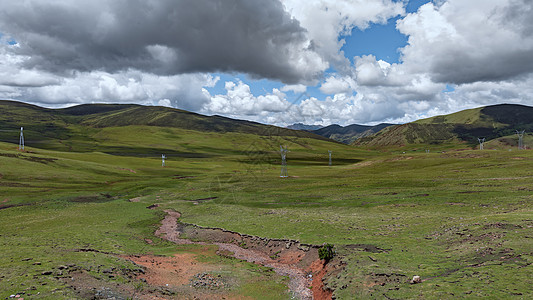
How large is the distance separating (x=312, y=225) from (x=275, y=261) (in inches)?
387

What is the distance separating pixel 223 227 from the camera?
147ft

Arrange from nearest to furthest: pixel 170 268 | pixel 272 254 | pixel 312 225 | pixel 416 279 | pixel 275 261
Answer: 1. pixel 416 279
2. pixel 170 268
3. pixel 275 261
4. pixel 272 254
5. pixel 312 225

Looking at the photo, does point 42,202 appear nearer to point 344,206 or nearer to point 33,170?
point 33,170

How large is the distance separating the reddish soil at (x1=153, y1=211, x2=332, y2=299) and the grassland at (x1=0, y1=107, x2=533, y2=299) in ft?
4.74

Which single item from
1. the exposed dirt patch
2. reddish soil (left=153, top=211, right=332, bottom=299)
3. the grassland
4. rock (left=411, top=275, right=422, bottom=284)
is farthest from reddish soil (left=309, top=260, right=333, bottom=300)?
the exposed dirt patch

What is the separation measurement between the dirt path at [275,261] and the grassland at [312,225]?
1.47m

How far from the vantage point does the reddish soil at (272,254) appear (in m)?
25.6

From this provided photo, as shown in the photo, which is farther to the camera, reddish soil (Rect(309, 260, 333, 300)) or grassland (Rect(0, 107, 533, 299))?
reddish soil (Rect(309, 260, 333, 300))

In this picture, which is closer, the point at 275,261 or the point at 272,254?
the point at 275,261

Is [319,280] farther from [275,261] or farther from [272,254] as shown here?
[272,254]

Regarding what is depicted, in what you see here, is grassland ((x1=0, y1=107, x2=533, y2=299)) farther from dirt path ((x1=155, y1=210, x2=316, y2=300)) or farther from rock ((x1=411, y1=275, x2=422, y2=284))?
dirt path ((x1=155, y1=210, x2=316, y2=300))

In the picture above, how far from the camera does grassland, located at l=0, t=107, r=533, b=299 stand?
64.8 ft

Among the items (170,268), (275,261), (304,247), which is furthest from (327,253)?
(170,268)

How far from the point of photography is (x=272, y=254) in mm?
34562
